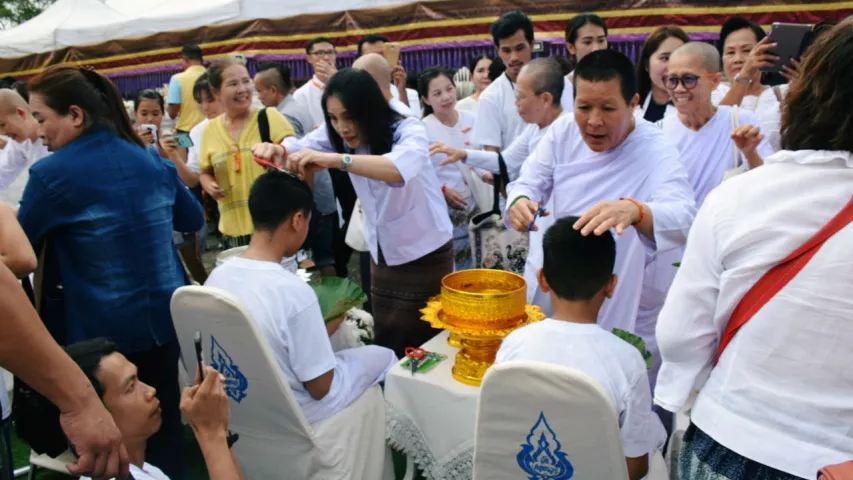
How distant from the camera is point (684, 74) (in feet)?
8.16

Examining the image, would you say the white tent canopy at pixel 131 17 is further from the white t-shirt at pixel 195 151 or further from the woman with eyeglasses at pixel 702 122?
the woman with eyeglasses at pixel 702 122

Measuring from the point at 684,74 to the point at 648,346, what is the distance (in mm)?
1112

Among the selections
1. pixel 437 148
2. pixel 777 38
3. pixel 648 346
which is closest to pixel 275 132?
pixel 437 148

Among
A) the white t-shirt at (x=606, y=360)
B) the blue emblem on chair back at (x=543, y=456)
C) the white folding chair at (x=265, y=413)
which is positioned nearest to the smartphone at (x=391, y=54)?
the white folding chair at (x=265, y=413)

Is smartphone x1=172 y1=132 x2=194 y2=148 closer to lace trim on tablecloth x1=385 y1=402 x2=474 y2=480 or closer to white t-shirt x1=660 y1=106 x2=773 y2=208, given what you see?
lace trim on tablecloth x1=385 y1=402 x2=474 y2=480

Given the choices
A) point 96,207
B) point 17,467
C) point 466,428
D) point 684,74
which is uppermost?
point 684,74

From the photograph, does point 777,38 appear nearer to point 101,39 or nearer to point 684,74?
point 684,74

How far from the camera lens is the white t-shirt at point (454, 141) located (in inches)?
149

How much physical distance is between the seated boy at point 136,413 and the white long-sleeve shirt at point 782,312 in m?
1.06

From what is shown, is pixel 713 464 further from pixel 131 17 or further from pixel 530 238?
pixel 131 17

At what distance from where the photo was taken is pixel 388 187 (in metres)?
2.71

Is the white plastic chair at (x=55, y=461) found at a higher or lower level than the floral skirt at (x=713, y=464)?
lower

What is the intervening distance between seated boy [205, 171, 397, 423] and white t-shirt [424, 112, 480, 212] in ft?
5.14

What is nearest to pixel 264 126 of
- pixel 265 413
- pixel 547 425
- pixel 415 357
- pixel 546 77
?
pixel 546 77
